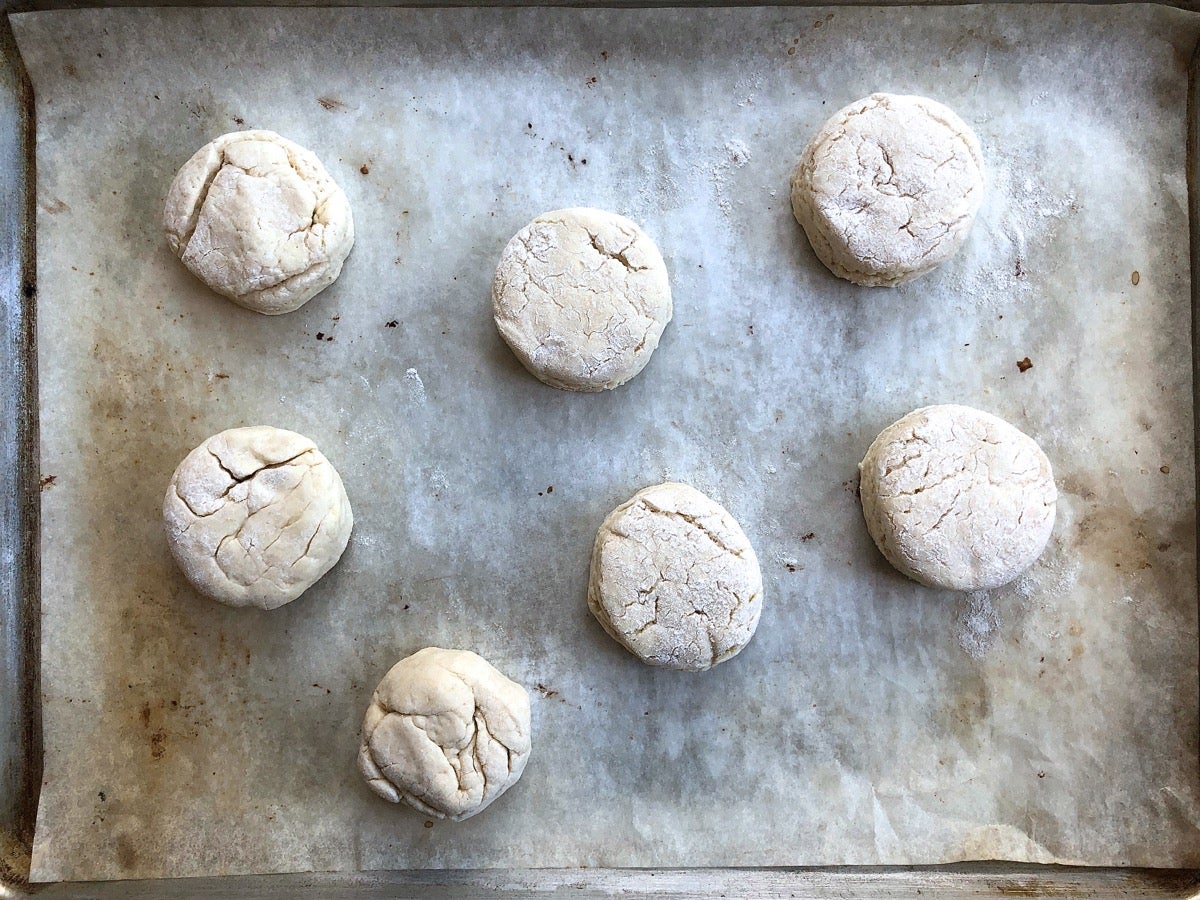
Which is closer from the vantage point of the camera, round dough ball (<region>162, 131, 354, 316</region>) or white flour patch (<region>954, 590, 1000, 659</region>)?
round dough ball (<region>162, 131, 354, 316</region>)

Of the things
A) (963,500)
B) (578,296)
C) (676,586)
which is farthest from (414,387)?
(963,500)

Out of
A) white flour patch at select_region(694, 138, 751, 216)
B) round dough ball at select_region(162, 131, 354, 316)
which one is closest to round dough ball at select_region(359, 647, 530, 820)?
round dough ball at select_region(162, 131, 354, 316)

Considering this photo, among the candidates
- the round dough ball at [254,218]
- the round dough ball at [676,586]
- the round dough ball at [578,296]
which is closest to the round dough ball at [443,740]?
the round dough ball at [676,586]

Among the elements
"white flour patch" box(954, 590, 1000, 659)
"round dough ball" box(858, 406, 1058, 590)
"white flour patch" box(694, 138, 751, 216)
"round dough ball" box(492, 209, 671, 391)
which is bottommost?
"white flour patch" box(954, 590, 1000, 659)

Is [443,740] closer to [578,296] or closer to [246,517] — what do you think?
[246,517]

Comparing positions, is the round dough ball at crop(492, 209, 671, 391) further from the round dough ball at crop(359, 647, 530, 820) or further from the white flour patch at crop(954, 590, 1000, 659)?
the white flour patch at crop(954, 590, 1000, 659)

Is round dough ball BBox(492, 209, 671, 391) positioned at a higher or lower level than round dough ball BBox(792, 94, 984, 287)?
lower
